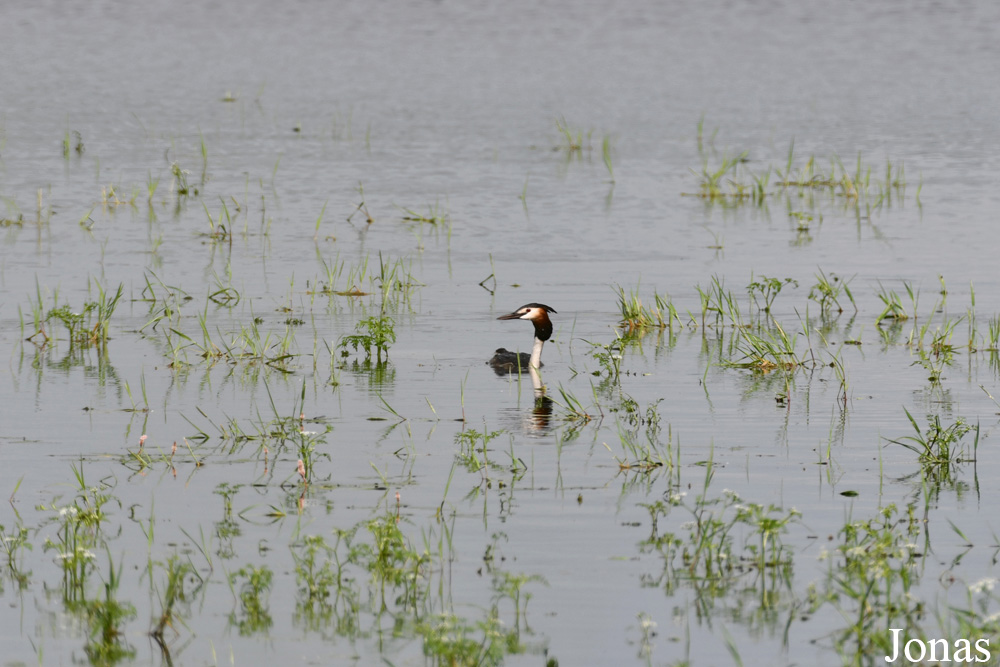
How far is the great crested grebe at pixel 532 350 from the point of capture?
11.5m

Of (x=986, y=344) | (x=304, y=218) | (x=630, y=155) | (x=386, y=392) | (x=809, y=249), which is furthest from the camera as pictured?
(x=630, y=155)

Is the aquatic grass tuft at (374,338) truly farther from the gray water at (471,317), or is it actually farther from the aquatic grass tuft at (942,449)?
the aquatic grass tuft at (942,449)

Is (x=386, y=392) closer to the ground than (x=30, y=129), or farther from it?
closer to the ground

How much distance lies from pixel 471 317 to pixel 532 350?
3.85 ft

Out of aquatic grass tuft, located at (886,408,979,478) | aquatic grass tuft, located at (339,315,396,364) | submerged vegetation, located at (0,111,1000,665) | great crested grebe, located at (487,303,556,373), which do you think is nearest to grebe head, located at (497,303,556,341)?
great crested grebe, located at (487,303,556,373)

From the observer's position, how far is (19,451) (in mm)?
8727

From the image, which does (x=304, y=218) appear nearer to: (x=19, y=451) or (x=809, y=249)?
(x=809, y=249)

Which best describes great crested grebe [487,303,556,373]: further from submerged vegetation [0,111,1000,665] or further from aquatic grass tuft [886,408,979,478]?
aquatic grass tuft [886,408,979,478]

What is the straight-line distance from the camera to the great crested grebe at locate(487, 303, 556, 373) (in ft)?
37.7

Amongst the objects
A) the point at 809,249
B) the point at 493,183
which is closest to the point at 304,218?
the point at 493,183

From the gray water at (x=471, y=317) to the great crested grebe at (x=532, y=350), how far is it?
171 mm

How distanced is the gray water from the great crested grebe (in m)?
0.17

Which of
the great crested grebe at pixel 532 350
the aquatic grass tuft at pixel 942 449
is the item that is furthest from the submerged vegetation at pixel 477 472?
the great crested grebe at pixel 532 350

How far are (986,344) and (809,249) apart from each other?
165 inches
